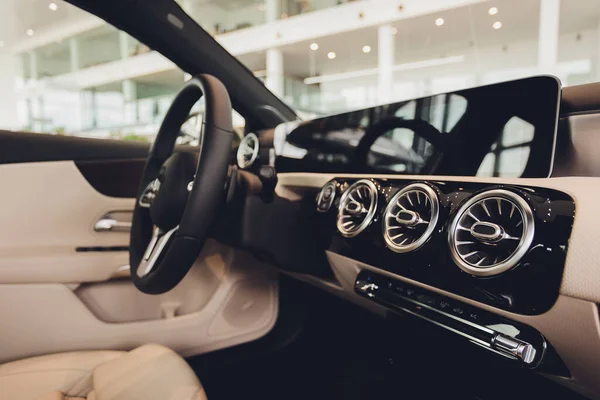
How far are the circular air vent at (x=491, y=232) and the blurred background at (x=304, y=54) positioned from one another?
37 cm

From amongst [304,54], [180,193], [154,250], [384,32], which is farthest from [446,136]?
[304,54]

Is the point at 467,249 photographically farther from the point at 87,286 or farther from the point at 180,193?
the point at 87,286

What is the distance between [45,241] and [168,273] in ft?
1.97

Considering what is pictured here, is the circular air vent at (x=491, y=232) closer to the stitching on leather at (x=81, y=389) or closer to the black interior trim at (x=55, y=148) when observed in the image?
the stitching on leather at (x=81, y=389)

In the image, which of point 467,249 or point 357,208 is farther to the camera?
point 357,208

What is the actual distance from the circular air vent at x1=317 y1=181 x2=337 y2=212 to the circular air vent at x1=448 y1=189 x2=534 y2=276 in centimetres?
38

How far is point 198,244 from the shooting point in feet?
2.75

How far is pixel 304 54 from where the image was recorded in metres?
8.33

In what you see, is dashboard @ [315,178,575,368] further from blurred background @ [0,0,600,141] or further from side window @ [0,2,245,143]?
side window @ [0,2,245,143]

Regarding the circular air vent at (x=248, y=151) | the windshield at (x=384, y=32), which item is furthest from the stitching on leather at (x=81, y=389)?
the windshield at (x=384, y=32)

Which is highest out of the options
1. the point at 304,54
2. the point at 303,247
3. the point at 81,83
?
the point at 304,54

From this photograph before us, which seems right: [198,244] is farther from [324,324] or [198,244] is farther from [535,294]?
[324,324]

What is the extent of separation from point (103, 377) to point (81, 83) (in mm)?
3288

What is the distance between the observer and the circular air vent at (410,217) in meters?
0.75
